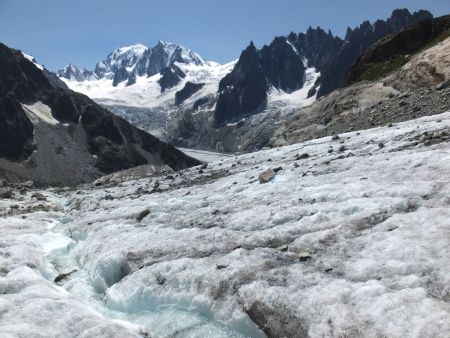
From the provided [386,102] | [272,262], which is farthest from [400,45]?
[272,262]

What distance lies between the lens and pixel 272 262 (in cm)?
1767

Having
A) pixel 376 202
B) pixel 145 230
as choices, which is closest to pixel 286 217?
pixel 376 202

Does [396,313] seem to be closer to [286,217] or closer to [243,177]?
[286,217]

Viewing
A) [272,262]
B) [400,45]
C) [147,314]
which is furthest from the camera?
[400,45]

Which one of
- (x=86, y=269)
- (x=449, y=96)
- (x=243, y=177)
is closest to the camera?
(x=86, y=269)

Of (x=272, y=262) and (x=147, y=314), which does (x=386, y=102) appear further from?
(x=147, y=314)

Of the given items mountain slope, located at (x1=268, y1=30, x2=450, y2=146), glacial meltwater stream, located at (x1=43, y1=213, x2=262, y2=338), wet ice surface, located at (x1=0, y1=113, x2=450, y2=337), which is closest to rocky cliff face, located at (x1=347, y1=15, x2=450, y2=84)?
mountain slope, located at (x1=268, y1=30, x2=450, y2=146)

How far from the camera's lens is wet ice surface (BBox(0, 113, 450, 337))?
14.1 meters

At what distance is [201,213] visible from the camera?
27953 mm

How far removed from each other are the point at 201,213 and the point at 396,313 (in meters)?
16.2

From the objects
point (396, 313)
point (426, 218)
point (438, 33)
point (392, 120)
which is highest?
point (438, 33)

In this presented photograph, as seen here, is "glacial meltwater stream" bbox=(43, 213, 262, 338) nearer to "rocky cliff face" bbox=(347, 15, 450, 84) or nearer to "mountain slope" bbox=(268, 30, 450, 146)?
"mountain slope" bbox=(268, 30, 450, 146)

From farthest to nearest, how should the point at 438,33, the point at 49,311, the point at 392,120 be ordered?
the point at 438,33
the point at 392,120
the point at 49,311

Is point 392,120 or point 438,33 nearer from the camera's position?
point 392,120
